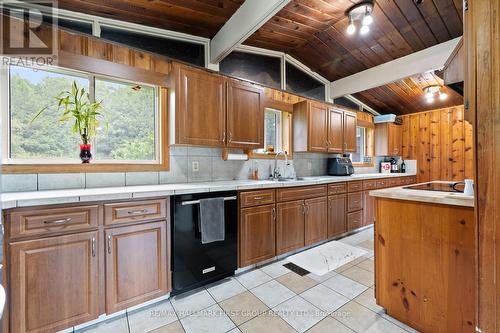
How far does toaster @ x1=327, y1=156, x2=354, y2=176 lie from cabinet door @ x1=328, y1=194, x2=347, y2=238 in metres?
0.61

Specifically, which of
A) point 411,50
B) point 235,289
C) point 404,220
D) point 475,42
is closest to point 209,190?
point 235,289

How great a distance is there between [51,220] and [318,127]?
333 centimetres

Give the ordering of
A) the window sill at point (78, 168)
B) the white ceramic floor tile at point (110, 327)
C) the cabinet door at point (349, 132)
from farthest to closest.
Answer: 1. the cabinet door at point (349, 132)
2. the window sill at point (78, 168)
3. the white ceramic floor tile at point (110, 327)

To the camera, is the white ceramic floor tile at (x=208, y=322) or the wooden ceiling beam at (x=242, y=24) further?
the wooden ceiling beam at (x=242, y=24)

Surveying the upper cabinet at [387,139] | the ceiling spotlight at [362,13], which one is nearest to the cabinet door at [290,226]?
the ceiling spotlight at [362,13]

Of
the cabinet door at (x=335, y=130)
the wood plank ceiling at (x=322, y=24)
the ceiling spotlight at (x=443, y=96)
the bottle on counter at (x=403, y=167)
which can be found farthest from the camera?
the bottle on counter at (x=403, y=167)

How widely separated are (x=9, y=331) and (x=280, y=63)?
12.6ft

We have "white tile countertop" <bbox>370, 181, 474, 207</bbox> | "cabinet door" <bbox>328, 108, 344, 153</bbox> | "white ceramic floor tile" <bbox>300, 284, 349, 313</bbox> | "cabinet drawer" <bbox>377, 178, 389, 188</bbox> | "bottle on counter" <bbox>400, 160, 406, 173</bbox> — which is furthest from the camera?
"bottle on counter" <bbox>400, 160, 406, 173</bbox>

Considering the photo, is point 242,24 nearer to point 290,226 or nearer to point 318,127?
point 318,127

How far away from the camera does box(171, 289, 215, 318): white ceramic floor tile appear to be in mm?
1726

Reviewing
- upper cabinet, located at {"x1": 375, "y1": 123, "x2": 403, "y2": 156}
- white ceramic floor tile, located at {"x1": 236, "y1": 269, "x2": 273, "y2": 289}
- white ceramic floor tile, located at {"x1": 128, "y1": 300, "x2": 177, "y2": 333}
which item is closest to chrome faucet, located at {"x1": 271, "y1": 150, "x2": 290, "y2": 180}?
white ceramic floor tile, located at {"x1": 236, "y1": 269, "x2": 273, "y2": 289}

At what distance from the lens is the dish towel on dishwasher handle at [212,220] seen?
197cm

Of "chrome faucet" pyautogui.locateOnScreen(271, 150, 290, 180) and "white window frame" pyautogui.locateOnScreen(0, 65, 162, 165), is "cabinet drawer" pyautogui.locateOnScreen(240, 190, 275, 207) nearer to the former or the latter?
"chrome faucet" pyautogui.locateOnScreen(271, 150, 290, 180)

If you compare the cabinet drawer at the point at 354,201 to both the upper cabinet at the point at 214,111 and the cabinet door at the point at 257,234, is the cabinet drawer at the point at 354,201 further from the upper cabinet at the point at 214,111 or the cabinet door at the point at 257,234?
the upper cabinet at the point at 214,111
